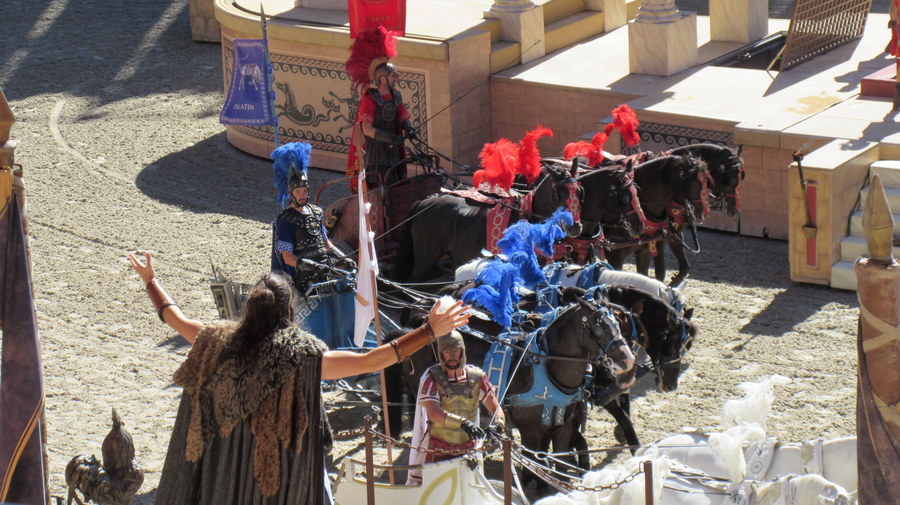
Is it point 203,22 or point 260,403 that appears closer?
point 260,403

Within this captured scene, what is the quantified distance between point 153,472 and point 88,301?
3348 millimetres

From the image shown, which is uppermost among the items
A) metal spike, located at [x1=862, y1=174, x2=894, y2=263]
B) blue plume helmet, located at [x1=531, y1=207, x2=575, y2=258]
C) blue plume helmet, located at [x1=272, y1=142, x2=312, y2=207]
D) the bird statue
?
metal spike, located at [x1=862, y1=174, x2=894, y2=263]

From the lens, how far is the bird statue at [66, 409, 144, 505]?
6594mm

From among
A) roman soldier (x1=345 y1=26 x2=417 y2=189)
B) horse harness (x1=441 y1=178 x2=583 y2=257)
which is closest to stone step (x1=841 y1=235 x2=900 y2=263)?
horse harness (x1=441 y1=178 x2=583 y2=257)

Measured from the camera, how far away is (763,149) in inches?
486

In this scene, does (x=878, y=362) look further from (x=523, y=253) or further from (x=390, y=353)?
(x=523, y=253)

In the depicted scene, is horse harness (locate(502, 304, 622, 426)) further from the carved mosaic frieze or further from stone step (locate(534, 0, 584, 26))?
stone step (locate(534, 0, 584, 26))

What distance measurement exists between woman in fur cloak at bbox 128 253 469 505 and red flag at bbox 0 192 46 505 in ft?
1.70

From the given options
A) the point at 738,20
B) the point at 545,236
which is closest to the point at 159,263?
the point at 545,236

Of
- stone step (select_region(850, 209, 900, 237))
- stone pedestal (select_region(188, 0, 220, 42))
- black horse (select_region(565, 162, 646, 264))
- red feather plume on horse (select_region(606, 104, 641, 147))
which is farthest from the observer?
stone pedestal (select_region(188, 0, 220, 42))

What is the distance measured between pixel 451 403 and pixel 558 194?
10.3 feet

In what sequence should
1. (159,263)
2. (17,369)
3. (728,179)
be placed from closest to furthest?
(17,369)
(728,179)
(159,263)

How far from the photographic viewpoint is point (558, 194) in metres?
9.48

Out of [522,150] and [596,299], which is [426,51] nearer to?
[522,150]
